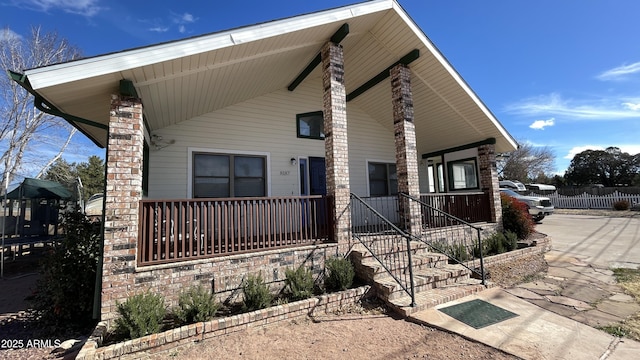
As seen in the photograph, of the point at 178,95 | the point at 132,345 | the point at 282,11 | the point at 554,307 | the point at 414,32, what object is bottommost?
the point at 554,307

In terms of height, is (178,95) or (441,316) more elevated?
(178,95)

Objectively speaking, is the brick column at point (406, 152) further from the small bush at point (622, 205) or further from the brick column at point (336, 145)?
the small bush at point (622, 205)

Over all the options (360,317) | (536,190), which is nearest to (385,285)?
(360,317)

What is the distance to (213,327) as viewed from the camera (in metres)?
3.69

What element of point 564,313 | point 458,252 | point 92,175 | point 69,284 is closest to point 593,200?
point 458,252

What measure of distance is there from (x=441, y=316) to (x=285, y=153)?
571cm

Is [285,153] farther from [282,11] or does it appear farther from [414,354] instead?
[414,354]

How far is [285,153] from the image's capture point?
830 cm

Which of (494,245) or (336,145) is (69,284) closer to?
(336,145)

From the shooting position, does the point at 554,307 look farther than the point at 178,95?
No

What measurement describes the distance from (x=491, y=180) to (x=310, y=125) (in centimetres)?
588

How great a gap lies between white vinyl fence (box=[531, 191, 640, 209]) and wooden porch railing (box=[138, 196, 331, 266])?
25.3 meters

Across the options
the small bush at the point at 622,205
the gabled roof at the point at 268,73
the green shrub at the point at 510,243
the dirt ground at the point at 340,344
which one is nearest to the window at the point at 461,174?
the gabled roof at the point at 268,73

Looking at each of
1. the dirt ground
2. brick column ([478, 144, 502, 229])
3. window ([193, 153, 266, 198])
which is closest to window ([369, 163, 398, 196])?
brick column ([478, 144, 502, 229])
